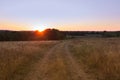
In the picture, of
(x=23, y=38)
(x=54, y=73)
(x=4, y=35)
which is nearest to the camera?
(x=54, y=73)

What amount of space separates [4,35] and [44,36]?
1349 inches

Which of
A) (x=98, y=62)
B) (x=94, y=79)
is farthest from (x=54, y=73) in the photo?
(x=98, y=62)

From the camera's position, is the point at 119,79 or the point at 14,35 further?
the point at 14,35

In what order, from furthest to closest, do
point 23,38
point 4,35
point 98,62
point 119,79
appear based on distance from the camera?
1. point 23,38
2. point 4,35
3. point 98,62
4. point 119,79

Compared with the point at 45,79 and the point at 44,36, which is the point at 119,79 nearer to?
the point at 45,79

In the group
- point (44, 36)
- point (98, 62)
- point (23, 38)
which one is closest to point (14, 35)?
point (23, 38)

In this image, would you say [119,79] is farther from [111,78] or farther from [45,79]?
[45,79]

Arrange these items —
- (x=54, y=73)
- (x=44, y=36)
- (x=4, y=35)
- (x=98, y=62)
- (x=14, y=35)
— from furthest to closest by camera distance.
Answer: (x=44, y=36) → (x=14, y=35) → (x=4, y=35) → (x=98, y=62) → (x=54, y=73)

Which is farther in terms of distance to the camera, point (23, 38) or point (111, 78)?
point (23, 38)

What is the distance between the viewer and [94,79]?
11641 mm

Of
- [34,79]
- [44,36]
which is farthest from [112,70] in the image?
[44,36]

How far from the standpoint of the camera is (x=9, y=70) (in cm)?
1304

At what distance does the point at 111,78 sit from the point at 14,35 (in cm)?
9880

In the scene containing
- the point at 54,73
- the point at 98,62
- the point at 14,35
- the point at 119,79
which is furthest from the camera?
the point at 14,35
